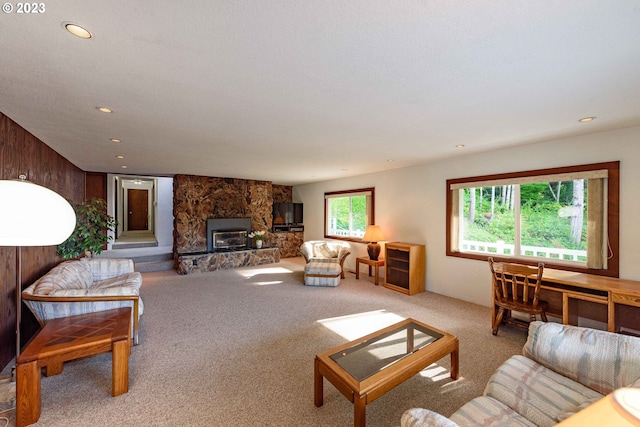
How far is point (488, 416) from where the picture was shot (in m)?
1.31

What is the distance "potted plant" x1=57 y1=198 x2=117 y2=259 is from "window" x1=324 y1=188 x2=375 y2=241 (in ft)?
15.6

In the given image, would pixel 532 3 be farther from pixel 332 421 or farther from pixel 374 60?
pixel 332 421

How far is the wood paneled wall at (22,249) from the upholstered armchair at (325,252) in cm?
399

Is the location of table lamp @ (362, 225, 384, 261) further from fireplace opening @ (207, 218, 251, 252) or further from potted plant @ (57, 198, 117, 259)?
potted plant @ (57, 198, 117, 259)

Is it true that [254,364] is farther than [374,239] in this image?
No

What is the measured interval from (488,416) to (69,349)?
2.80 m

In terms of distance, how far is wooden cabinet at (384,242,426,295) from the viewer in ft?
14.8

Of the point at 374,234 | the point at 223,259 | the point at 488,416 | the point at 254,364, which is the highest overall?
the point at 374,234

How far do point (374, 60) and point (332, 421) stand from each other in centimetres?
237

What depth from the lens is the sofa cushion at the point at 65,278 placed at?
2.44 m

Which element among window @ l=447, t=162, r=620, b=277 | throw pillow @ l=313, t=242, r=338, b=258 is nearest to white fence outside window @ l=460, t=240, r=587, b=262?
window @ l=447, t=162, r=620, b=277

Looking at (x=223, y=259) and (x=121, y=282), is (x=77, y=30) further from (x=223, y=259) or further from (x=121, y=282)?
(x=223, y=259)

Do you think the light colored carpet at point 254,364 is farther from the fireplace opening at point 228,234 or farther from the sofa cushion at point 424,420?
the fireplace opening at point 228,234

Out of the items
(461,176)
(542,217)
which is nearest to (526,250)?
(542,217)
